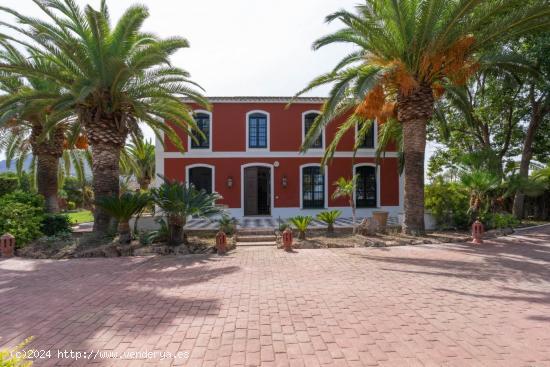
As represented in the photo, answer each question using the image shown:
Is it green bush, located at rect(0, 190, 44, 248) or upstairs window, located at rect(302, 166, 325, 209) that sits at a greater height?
upstairs window, located at rect(302, 166, 325, 209)

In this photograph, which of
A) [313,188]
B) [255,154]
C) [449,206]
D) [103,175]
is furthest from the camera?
[313,188]

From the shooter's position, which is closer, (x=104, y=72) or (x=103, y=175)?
(x=104, y=72)

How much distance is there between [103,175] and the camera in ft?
32.0

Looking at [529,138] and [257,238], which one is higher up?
[529,138]

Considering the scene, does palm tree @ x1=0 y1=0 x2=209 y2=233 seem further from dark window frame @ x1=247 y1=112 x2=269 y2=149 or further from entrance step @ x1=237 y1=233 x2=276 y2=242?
dark window frame @ x1=247 y1=112 x2=269 y2=149

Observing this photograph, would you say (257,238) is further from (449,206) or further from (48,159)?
(48,159)

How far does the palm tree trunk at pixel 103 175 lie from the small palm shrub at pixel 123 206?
76 cm

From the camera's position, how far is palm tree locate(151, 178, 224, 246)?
8.76 meters

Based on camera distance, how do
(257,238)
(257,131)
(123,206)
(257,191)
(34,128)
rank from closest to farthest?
(123,206)
(257,238)
(34,128)
(257,131)
(257,191)

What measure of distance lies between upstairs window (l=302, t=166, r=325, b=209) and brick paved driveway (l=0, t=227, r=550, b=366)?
360 inches

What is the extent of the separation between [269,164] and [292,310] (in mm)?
12176

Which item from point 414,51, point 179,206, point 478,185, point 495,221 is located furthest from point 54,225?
point 495,221

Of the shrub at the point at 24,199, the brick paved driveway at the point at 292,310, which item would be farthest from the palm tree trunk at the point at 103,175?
the brick paved driveway at the point at 292,310

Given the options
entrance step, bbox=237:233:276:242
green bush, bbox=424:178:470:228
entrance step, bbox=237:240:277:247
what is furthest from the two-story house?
entrance step, bbox=237:240:277:247
